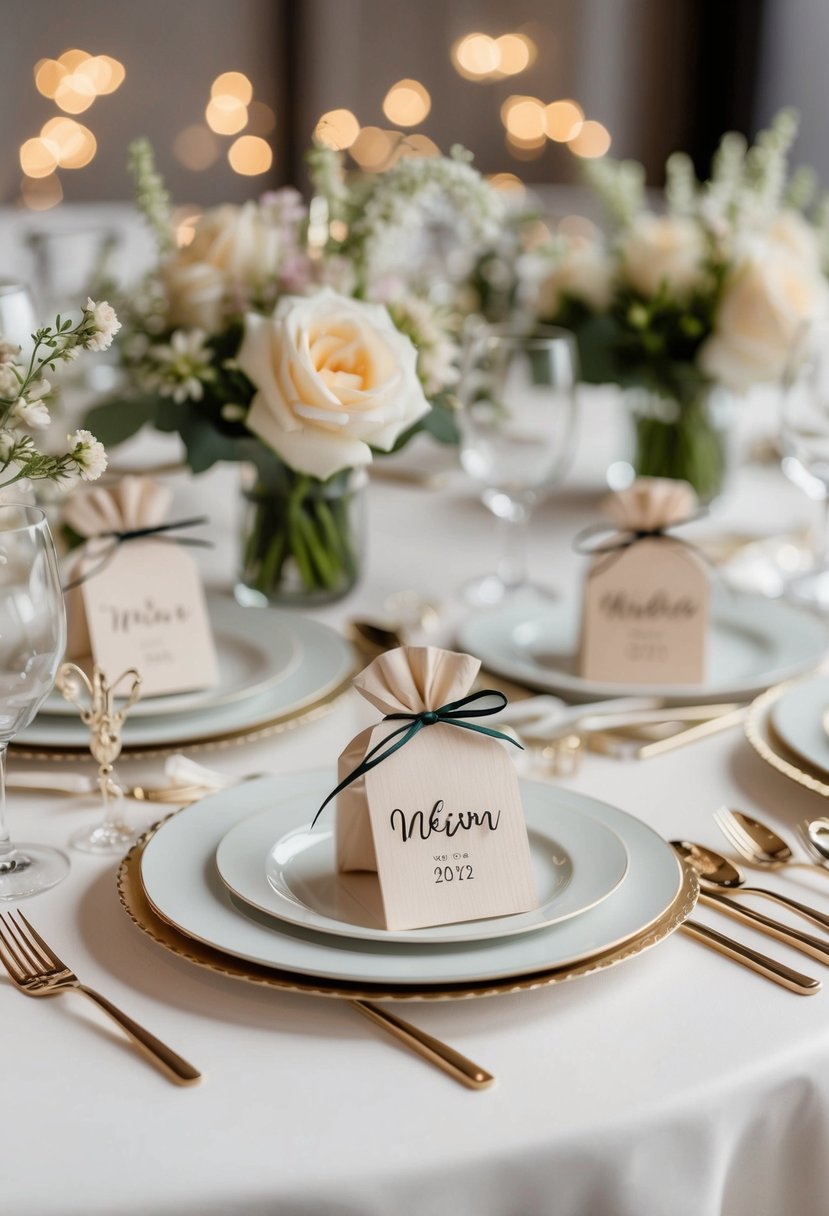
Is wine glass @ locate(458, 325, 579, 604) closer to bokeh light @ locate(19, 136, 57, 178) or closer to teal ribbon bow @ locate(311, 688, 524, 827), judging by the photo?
teal ribbon bow @ locate(311, 688, 524, 827)

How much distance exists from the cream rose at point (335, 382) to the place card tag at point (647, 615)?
0.25m

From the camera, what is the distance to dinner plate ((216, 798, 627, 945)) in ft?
2.56

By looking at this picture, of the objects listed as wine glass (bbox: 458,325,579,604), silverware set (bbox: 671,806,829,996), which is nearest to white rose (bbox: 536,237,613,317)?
wine glass (bbox: 458,325,579,604)

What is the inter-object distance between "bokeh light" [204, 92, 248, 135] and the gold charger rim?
182 inches

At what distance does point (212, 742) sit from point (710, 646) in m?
0.55

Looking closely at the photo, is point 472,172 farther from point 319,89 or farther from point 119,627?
point 319,89

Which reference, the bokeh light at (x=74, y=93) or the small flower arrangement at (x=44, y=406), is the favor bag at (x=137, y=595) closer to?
the small flower arrangement at (x=44, y=406)

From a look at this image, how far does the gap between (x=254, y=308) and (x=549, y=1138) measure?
3.25ft

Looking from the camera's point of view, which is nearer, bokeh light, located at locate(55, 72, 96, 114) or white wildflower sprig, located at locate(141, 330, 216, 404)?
white wildflower sprig, located at locate(141, 330, 216, 404)

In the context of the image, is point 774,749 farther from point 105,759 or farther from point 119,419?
point 119,419

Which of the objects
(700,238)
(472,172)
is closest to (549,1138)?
(472,172)

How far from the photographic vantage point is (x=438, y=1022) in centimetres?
75

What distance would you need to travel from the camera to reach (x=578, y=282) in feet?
6.50

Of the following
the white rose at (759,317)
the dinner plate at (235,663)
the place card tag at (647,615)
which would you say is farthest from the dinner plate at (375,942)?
the white rose at (759,317)
